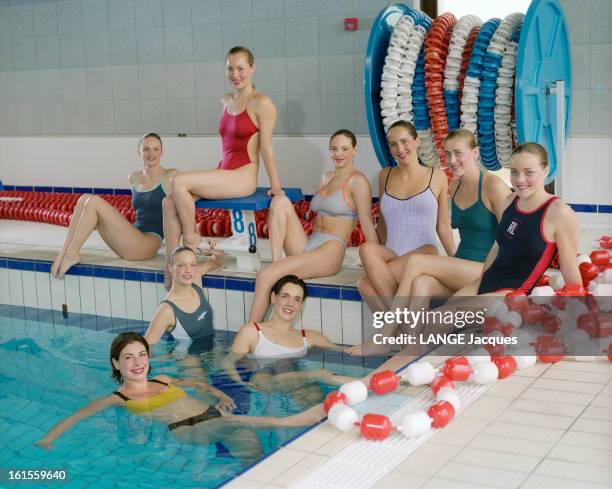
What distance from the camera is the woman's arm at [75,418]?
14.1 feet

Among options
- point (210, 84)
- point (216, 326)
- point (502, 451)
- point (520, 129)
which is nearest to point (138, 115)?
point (210, 84)

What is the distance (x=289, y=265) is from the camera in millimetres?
5848

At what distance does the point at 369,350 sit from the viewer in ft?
17.3

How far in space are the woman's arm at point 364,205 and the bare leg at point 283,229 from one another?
452mm

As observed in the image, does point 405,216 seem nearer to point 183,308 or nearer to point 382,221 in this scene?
point 382,221

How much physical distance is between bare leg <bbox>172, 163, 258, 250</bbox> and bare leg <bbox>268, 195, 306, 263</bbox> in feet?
1.19

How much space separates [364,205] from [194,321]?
135cm

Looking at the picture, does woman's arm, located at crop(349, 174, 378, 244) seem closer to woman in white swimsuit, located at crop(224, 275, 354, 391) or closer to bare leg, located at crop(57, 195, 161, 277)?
woman in white swimsuit, located at crop(224, 275, 354, 391)

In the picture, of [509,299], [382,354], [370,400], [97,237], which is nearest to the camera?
[370,400]

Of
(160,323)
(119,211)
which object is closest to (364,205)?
(160,323)

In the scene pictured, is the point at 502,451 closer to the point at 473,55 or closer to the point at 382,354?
the point at 382,354

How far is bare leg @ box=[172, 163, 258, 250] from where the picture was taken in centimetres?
616

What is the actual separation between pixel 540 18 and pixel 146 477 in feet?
15.8

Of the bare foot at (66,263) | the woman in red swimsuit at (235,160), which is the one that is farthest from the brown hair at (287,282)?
the bare foot at (66,263)
